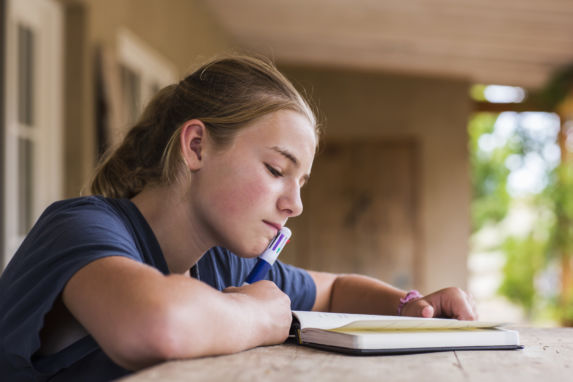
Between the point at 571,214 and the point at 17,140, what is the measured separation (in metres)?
5.90

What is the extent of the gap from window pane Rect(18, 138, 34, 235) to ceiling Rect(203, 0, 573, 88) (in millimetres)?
2874

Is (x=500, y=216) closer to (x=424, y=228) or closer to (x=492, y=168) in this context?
(x=492, y=168)

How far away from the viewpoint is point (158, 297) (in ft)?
2.89

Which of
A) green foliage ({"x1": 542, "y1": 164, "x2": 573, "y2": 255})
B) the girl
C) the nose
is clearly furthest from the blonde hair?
green foliage ({"x1": 542, "y1": 164, "x2": 573, "y2": 255})

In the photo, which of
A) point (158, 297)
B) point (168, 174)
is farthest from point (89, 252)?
point (168, 174)

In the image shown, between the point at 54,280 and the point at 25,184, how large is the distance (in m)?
2.25

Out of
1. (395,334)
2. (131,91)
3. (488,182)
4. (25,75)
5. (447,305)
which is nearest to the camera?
(395,334)

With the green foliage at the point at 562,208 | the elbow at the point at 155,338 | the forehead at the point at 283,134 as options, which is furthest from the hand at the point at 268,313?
the green foliage at the point at 562,208

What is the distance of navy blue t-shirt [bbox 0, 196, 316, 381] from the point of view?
961 mm

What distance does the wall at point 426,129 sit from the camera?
7.30 m

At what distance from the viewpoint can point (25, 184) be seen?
3051 mm

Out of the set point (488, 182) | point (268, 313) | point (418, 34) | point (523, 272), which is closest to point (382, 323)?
point (268, 313)

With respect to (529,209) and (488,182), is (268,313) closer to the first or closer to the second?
(529,209)

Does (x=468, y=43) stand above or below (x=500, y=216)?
above
